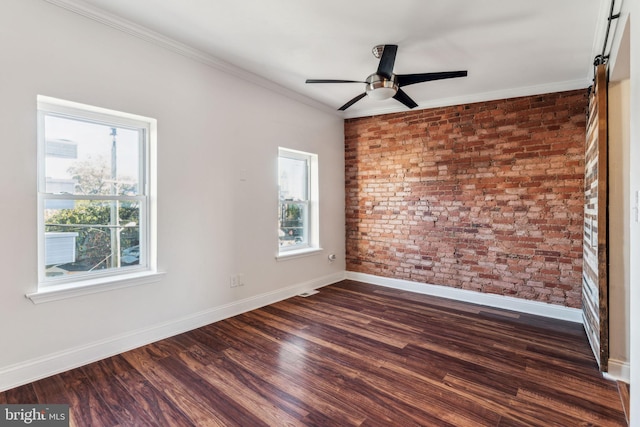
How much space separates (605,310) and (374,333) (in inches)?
71.3

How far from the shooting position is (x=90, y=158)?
259cm

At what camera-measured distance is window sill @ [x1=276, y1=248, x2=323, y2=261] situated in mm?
4130

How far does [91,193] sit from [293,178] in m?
2.51

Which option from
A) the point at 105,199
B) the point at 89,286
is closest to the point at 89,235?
the point at 105,199

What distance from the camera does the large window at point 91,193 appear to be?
2369 millimetres

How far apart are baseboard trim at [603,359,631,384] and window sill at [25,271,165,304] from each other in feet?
12.1

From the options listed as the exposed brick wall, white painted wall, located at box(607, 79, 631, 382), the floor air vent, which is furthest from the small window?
white painted wall, located at box(607, 79, 631, 382)

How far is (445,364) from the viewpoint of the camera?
8.21ft

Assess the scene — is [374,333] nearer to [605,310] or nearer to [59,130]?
[605,310]

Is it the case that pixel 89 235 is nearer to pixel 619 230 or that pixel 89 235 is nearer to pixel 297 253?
pixel 297 253

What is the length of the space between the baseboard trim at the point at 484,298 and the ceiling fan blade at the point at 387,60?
300 cm

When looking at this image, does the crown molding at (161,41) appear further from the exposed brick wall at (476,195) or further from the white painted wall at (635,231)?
the white painted wall at (635,231)

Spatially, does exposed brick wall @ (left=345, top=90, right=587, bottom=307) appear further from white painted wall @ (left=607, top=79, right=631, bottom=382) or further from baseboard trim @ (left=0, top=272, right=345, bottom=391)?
baseboard trim @ (left=0, top=272, right=345, bottom=391)

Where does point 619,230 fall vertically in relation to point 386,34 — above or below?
below
